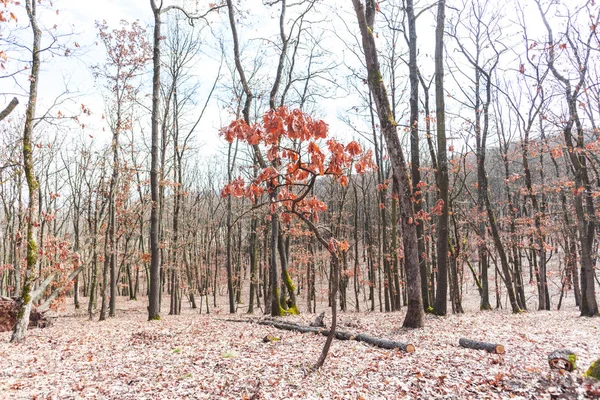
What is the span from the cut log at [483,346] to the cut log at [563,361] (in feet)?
3.03

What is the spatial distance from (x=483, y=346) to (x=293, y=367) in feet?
11.0

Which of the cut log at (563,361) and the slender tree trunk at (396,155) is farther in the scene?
the slender tree trunk at (396,155)

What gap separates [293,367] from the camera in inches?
230

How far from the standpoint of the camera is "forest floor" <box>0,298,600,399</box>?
4.77 metres

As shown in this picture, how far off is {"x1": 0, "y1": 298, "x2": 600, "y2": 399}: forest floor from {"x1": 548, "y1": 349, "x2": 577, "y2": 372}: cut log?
146 mm

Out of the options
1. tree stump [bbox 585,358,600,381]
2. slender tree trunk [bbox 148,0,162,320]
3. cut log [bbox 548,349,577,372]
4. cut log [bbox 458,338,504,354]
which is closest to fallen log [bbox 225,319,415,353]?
cut log [bbox 458,338,504,354]

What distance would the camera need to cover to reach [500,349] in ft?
19.6

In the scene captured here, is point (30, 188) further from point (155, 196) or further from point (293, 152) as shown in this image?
point (293, 152)

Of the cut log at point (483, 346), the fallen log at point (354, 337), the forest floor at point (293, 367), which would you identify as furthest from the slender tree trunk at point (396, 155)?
the cut log at point (483, 346)

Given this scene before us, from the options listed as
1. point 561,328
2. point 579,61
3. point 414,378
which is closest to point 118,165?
point 414,378

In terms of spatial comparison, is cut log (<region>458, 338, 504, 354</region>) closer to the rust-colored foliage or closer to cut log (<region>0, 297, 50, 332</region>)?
the rust-colored foliage

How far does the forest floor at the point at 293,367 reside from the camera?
4.77 meters

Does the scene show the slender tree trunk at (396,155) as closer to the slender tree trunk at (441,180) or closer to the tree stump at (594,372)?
the slender tree trunk at (441,180)

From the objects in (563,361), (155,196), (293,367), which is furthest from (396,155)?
(155,196)
